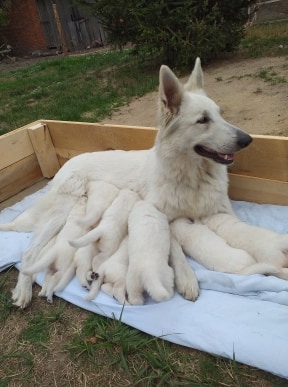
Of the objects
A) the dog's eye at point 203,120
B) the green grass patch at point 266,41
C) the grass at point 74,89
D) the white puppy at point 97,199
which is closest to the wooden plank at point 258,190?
the dog's eye at point 203,120

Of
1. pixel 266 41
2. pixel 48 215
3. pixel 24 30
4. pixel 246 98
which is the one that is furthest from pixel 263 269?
pixel 24 30

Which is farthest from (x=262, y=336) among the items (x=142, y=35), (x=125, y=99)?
(x=142, y=35)

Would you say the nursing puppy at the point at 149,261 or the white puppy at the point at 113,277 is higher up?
the nursing puppy at the point at 149,261

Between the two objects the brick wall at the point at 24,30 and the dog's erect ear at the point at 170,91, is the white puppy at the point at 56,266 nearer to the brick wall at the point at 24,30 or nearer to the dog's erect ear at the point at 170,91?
the dog's erect ear at the point at 170,91

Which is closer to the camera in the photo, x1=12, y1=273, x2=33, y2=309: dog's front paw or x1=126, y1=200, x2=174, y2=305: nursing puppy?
x1=126, y1=200, x2=174, y2=305: nursing puppy

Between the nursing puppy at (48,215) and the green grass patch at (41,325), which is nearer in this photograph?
the green grass patch at (41,325)

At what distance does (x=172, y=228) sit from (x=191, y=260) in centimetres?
30

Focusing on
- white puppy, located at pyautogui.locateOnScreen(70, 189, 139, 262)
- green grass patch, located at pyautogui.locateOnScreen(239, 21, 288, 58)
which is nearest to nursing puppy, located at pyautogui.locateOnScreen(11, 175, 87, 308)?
white puppy, located at pyautogui.locateOnScreen(70, 189, 139, 262)

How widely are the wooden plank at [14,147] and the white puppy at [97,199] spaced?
1195mm

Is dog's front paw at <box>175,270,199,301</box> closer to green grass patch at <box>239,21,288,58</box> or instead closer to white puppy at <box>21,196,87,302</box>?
white puppy at <box>21,196,87,302</box>

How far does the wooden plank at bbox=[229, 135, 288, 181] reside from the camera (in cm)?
282

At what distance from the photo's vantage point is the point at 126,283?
7.47ft

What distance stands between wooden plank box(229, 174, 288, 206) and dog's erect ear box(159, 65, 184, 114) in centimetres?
97

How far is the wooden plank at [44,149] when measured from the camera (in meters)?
4.10
